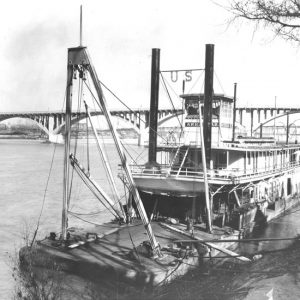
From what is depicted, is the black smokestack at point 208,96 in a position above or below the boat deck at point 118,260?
above

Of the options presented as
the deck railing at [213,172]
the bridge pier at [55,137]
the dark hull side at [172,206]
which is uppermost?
the bridge pier at [55,137]

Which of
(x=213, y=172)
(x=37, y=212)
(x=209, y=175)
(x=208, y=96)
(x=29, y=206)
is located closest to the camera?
(x=209, y=175)

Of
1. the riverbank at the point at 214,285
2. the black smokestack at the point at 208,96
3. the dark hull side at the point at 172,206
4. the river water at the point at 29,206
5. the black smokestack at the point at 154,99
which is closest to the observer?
the riverbank at the point at 214,285

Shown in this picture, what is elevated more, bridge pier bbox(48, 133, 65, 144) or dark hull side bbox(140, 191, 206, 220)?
bridge pier bbox(48, 133, 65, 144)

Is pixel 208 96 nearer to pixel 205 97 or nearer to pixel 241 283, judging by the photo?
pixel 205 97

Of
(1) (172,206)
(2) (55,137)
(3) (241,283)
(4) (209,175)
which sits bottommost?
(3) (241,283)

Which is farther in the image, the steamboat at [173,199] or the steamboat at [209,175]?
the steamboat at [209,175]

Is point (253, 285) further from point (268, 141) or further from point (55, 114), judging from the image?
point (55, 114)

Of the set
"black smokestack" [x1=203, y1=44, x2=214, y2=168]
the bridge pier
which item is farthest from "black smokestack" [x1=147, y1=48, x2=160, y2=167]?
the bridge pier

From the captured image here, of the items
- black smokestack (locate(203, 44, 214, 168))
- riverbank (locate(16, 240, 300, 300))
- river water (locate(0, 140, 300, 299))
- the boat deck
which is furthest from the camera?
black smokestack (locate(203, 44, 214, 168))

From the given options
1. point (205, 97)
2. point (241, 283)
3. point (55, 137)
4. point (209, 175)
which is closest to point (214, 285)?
point (241, 283)

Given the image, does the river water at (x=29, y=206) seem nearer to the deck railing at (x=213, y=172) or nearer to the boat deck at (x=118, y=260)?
the boat deck at (x=118, y=260)

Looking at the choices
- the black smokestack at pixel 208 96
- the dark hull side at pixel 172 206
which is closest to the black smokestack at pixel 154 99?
the black smokestack at pixel 208 96

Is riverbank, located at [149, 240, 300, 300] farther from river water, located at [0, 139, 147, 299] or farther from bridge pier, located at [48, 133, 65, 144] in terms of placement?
bridge pier, located at [48, 133, 65, 144]
